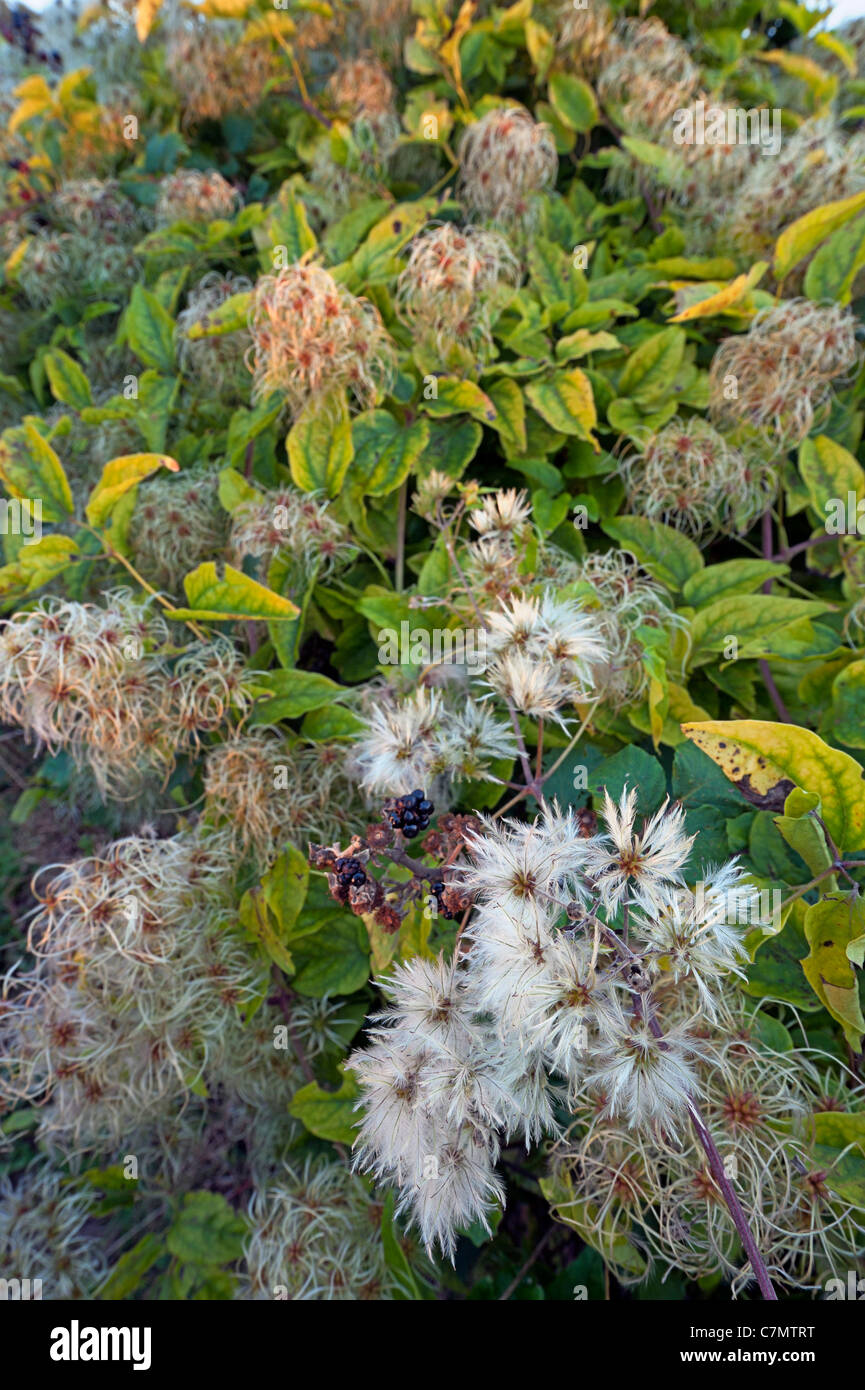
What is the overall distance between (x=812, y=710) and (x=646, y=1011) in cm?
60

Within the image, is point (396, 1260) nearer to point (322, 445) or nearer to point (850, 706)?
point (850, 706)

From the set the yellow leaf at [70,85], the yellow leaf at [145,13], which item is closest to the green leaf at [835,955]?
the yellow leaf at [145,13]

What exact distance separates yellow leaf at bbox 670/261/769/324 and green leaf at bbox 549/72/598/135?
572 millimetres

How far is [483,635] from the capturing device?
72 cm

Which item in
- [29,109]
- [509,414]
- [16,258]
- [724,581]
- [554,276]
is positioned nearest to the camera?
[724,581]

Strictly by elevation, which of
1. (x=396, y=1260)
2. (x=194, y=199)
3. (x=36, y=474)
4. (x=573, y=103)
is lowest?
(x=396, y=1260)

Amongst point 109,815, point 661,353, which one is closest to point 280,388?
point 661,353

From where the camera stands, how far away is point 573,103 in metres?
1.42

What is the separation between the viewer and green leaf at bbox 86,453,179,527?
919 millimetres

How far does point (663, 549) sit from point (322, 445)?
50 centimetres

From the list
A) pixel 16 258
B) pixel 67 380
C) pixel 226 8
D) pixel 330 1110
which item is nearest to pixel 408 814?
pixel 330 1110

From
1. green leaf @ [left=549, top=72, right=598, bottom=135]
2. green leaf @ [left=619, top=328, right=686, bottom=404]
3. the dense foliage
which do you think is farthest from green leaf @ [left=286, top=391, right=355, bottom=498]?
green leaf @ [left=549, top=72, right=598, bottom=135]

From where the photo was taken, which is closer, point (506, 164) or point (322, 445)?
point (322, 445)

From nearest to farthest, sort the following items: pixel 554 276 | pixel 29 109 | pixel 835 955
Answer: pixel 835 955, pixel 554 276, pixel 29 109
